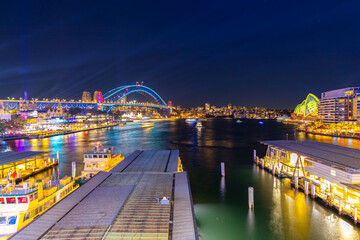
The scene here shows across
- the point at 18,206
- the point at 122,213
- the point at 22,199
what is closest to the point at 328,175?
the point at 122,213

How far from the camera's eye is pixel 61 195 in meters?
11.9

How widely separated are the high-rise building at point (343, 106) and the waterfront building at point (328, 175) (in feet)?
211

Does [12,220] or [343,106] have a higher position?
[343,106]

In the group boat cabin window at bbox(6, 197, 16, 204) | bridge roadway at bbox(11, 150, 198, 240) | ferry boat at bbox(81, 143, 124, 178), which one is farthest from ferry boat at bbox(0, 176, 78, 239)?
ferry boat at bbox(81, 143, 124, 178)

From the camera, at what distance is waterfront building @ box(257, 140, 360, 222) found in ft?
35.2

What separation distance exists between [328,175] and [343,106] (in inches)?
2967

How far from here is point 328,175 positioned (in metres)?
12.3

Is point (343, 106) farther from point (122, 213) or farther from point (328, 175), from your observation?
point (122, 213)

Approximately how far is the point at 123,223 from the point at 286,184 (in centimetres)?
1255

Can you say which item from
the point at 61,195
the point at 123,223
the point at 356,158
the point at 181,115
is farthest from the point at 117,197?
the point at 181,115

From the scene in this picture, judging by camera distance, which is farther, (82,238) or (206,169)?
(206,169)

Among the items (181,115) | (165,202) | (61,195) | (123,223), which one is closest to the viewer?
(123,223)

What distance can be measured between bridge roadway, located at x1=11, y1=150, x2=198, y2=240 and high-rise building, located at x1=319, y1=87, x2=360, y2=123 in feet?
248

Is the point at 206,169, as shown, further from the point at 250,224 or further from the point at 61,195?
the point at 61,195
